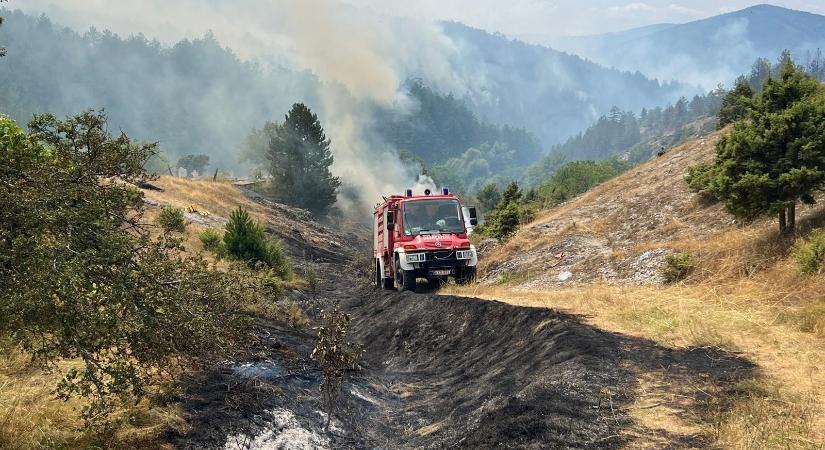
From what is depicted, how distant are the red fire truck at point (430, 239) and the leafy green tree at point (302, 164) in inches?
1517

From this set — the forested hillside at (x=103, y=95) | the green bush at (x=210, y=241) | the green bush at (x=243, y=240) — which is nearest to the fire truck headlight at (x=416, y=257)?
the green bush at (x=243, y=240)

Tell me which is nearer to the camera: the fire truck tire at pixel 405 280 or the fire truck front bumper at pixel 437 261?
the fire truck front bumper at pixel 437 261

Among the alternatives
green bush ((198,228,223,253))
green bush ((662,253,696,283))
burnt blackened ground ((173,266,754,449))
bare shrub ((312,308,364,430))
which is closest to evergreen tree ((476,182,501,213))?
green bush ((198,228,223,253))

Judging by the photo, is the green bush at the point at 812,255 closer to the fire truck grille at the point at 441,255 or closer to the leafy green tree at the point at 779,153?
the leafy green tree at the point at 779,153

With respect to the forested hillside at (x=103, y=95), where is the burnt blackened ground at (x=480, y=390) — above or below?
below

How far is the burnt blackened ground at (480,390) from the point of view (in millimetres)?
5684

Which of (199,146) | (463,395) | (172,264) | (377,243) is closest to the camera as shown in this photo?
(172,264)

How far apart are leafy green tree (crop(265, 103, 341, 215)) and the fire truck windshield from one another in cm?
3900

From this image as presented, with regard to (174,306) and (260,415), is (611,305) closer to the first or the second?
(260,415)

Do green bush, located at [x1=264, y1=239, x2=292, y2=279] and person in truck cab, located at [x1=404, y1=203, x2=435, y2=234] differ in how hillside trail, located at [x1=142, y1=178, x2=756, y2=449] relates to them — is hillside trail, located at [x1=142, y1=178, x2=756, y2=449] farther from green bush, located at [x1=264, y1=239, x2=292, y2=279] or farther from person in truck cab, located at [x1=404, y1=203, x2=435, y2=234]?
green bush, located at [x1=264, y1=239, x2=292, y2=279]

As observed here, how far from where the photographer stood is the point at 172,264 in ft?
20.5

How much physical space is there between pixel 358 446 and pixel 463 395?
6.48 ft

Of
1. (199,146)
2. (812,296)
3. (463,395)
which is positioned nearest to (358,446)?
(463,395)

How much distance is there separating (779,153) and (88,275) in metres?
12.6
